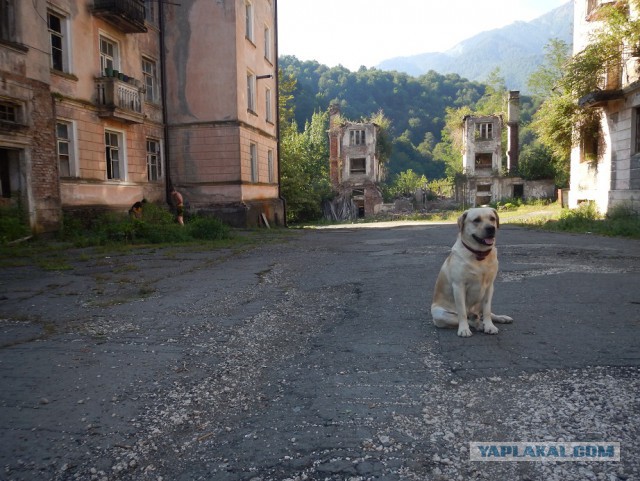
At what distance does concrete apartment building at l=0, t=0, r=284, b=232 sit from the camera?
11.4m

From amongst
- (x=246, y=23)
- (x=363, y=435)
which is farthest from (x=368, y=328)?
(x=246, y=23)

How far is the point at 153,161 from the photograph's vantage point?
59.1 feet

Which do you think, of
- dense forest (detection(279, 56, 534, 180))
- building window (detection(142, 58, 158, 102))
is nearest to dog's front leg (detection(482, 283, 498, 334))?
building window (detection(142, 58, 158, 102))

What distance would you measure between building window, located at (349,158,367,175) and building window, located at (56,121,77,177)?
116ft

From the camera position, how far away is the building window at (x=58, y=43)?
43.3ft

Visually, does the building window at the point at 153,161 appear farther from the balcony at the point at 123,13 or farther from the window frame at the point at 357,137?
the window frame at the point at 357,137

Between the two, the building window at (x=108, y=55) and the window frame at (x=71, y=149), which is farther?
the building window at (x=108, y=55)

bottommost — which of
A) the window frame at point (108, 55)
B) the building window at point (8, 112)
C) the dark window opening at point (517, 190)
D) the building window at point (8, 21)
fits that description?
the dark window opening at point (517, 190)

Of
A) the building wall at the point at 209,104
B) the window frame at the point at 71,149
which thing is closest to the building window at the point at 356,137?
the building wall at the point at 209,104

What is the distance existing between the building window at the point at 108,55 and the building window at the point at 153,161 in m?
2.93

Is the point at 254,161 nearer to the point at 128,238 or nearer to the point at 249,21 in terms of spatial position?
the point at 249,21

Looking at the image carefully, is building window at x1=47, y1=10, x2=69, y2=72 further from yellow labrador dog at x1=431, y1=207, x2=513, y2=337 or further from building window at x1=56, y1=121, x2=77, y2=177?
yellow labrador dog at x1=431, y1=207, x2=513, y2=337

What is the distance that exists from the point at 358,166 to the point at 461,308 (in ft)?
146

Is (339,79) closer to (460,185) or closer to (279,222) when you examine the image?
(460,185)
